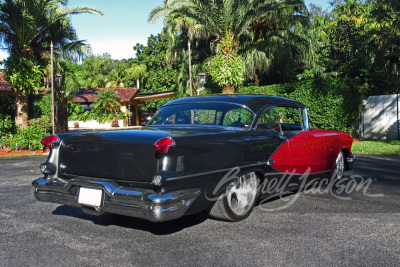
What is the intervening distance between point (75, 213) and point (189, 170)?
7.12 ft

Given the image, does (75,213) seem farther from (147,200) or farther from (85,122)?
(85,122)

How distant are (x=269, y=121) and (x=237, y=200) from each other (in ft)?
4.06

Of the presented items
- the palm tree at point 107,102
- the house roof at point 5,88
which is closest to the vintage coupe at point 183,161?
the house roof at point 5,88

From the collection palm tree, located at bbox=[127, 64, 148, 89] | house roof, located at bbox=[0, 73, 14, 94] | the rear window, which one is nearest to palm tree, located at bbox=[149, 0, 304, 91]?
house roof, located at bbox=[0, 73, 14, 94]

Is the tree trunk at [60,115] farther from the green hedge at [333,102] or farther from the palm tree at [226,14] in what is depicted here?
the green hedge at [333,102]

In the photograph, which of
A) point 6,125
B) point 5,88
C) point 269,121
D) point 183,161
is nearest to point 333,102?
point 269,121

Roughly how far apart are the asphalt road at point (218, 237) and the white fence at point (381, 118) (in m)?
11.8

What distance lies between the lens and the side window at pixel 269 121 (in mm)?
4902

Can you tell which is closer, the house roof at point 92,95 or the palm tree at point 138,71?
Answer: the house roof at point 92,95

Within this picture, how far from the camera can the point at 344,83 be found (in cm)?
1593

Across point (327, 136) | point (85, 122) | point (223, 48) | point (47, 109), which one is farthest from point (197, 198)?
point (85, 122)

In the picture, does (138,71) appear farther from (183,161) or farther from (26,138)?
(183,161)

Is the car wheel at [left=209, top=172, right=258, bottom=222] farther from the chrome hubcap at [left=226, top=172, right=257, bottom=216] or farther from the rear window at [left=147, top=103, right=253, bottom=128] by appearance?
the rear window at [left=147, top=103, right=253, bottom=128]

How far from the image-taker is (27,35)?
17047mm
